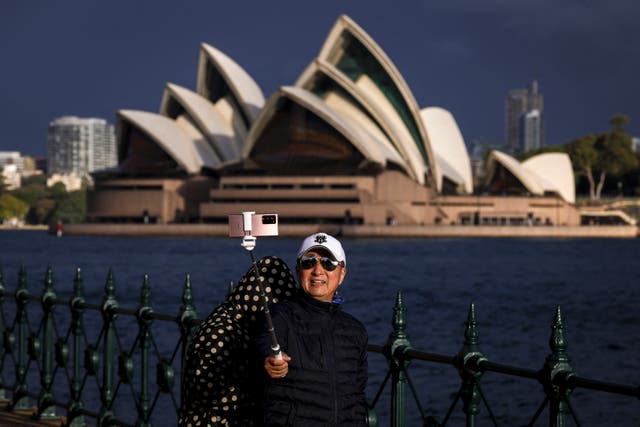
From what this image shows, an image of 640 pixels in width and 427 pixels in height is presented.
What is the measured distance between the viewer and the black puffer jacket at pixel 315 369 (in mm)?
4000

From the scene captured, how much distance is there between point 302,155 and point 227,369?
92.6 m

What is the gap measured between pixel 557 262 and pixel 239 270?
21177 mm

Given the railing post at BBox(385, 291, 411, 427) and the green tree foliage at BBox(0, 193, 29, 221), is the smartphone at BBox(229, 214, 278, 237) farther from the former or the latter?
the green tree foliage at BBox(0, 193, 29, 221)

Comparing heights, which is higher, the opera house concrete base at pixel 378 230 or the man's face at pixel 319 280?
the opera house concrete base at pixel 378 230

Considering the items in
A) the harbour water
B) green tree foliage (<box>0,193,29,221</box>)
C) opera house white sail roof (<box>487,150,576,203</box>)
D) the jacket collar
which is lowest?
the harbour water

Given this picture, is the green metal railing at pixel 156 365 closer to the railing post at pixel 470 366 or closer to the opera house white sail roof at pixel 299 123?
the railing post at pixel 470 366

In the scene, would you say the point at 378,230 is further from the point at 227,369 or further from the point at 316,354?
the point at 316,354

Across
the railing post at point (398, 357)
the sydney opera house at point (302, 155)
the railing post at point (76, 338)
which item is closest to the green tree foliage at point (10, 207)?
the sydney opera house at point (302, 155)

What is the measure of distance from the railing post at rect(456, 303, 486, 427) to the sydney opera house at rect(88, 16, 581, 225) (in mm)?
86625

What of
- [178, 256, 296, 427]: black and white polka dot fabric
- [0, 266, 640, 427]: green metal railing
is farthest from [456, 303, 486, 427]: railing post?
[178, 256, 296, 427]: black and white polka dot fabric

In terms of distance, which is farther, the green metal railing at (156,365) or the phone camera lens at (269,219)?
the green metal railing at (156,365)

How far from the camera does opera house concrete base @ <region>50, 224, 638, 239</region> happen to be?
95750 millimetres

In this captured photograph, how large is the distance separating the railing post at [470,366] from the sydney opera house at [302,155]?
86625mm

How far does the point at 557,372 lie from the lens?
4395 mm
